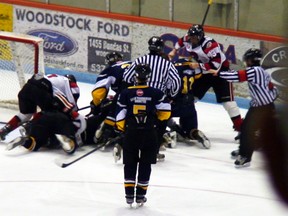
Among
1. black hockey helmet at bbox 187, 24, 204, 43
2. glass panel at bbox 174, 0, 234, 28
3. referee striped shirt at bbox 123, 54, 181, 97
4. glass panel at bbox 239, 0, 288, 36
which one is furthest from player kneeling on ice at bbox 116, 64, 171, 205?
glass panel at bbox 174, 0, 234, 28

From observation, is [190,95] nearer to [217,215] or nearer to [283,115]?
[217,215]

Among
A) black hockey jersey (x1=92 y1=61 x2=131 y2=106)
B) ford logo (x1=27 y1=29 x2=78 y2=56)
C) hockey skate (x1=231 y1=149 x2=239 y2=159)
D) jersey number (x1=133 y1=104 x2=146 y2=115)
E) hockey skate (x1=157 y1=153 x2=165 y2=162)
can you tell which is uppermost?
jersey number (x1=133 y1=104 x2=146 y2=115)

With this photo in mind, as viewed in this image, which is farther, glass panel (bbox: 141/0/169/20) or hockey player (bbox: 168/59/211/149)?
glass panel (bbox: 141/0/169/20)

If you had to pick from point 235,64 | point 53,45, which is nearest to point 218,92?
point 235,64

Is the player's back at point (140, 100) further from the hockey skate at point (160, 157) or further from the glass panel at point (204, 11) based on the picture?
the glass panel at point (204, 11)

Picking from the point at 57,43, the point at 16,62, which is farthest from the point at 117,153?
the point at 57,43

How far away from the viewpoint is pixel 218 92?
712 cm

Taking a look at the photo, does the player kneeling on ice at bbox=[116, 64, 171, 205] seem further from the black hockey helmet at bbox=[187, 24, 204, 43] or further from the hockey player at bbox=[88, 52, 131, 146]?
the black hockey helmet at bbox=[187, 24, 204, 43]

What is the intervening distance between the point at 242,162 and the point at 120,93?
4.19ft

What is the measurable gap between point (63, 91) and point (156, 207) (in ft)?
6.45

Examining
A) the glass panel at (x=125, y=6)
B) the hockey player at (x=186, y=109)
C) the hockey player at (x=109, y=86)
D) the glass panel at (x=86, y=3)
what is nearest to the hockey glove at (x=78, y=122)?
the hockey player at (x=109, y=86)

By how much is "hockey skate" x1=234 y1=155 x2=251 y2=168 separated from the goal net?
2529 mm

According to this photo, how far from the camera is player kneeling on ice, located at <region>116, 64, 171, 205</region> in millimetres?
4676

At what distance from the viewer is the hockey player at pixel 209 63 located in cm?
685
